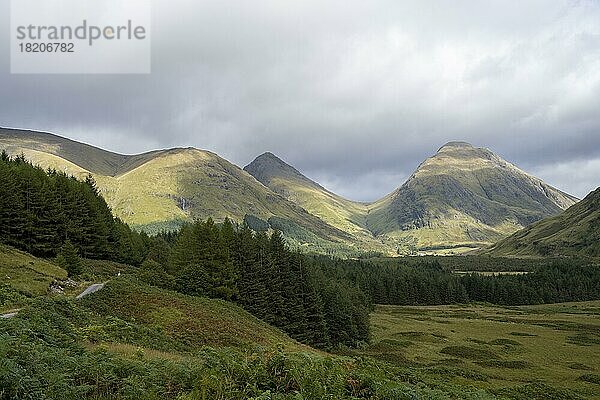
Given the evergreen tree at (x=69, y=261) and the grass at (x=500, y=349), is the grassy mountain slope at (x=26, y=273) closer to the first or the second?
the evergreen tree at (x=69, y=261)

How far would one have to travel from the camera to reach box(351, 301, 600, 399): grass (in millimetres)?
46719

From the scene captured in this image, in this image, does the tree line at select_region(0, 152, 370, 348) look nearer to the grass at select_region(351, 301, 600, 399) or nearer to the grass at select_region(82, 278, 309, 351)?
the grass at select_region(351, 301, 600, 399)

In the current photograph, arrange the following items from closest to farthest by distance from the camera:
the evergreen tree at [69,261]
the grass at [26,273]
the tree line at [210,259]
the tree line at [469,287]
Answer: the grass at [26,273] < the evergreen tree at [69,261] < the tree line at [210,259] < the tree line at [469,287]

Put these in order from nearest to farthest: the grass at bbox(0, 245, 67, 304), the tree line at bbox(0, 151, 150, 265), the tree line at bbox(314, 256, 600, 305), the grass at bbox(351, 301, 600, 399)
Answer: the grass at bbox(0, 245, 67, 304) < the grass at bbox(351, 301, 600, 399) < the tree line at bbox(0, 151, 150, 265) < the tree line at bbox(314, 256, 600, 305)

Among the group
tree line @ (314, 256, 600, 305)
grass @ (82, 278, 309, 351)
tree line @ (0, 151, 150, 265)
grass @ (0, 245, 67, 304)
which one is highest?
tree line @ (0, 151, 150, 265)

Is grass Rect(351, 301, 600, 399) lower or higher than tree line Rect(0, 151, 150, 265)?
lower

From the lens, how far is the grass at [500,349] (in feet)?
153

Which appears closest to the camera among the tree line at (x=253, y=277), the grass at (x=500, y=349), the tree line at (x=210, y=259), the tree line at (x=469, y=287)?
the grass at (x=500, y=349)

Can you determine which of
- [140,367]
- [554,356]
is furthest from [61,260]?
[554,356]

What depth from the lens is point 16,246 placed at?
58.5 meters

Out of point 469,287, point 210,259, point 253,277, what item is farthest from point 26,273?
point 469,287

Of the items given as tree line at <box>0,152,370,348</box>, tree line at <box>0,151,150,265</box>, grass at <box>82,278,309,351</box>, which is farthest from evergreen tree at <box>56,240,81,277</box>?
grass at <box>82,278,309,351</box>

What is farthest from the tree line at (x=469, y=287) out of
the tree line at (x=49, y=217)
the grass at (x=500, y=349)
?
the tree line at (x=49, y=217)

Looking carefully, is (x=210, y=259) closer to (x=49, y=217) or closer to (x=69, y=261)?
(x=69, y=261)
